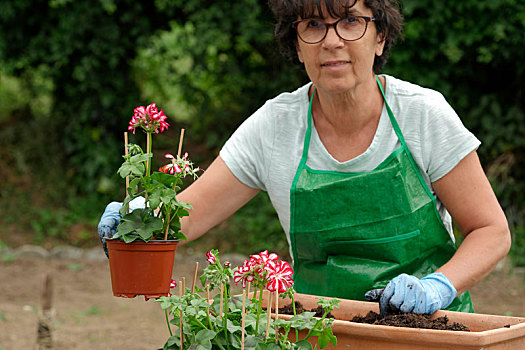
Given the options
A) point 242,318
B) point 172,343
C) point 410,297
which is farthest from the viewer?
point 410,297

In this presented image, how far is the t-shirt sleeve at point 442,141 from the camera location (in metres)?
2.04

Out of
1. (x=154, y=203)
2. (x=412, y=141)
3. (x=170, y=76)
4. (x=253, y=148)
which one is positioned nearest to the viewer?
(x=154, y=203)

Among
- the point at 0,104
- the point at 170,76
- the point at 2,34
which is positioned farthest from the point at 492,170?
the point at 0,104

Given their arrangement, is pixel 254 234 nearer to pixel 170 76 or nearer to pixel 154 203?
pixel 170 76

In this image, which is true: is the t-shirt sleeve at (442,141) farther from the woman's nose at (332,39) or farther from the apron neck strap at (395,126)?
the woman's nose at (332,39)

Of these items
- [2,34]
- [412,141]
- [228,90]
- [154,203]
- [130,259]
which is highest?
[2,34]

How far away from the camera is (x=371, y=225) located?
209 cm

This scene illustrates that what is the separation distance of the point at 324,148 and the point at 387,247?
35cm

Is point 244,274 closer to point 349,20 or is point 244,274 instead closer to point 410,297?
point 410,297

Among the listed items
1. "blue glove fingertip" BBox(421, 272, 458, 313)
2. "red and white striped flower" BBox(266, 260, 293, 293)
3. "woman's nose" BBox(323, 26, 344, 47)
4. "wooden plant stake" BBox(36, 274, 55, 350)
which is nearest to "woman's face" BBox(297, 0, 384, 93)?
"woman's nose" BBox(323, 26, 344, 47)

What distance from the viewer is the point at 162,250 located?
1.62 m

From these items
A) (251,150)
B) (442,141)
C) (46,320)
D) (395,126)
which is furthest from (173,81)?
(442,141)

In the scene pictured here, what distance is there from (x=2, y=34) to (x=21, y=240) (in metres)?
1.66

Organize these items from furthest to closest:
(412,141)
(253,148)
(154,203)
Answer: (253,148)
(412,141)
(154,203)
